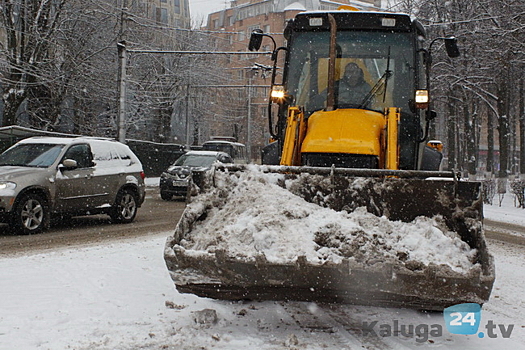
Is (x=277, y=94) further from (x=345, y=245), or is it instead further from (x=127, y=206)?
(x=127, y=206)

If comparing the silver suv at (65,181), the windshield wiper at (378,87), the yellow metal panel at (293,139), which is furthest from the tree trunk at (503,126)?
the yellow metal panel at (293,139)

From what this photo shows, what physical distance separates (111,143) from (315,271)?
928 cm

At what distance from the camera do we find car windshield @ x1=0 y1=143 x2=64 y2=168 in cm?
1094

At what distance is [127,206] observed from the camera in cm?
1277

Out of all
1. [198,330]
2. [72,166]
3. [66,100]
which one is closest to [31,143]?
[72,166]

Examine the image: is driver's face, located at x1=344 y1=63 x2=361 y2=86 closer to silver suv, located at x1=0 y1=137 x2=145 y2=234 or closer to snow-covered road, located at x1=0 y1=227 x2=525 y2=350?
snow-covered road, located at x1=0 y1=227 x2=525 y2=350

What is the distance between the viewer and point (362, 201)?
4926 mm

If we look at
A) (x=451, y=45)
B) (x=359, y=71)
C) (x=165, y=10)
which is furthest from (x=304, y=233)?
(x=165, y=10)

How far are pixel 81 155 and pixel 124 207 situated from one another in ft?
5.43

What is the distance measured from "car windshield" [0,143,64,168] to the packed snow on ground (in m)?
3.84

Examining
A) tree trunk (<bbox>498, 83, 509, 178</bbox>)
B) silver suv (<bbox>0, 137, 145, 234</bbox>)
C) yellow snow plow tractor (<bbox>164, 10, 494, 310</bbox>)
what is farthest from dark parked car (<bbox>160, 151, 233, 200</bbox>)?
tree trunk (<bbox>498, 83, 509, 178</bbox>)

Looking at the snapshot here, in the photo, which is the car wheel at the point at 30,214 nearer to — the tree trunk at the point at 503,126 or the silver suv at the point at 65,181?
the silver suv at the point at 65,181

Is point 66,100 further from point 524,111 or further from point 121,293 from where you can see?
point 121,293

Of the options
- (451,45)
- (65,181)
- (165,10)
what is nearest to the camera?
(451,45)
